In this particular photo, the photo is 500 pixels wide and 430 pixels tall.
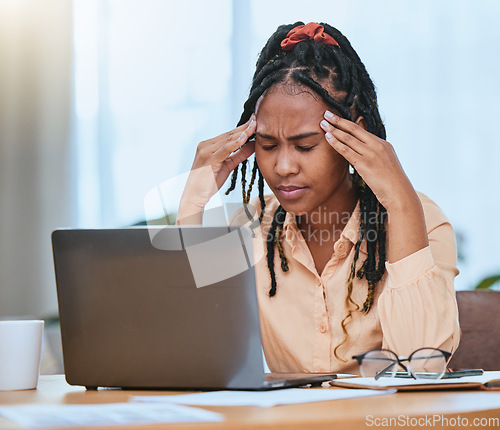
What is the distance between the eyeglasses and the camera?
2.84 feet

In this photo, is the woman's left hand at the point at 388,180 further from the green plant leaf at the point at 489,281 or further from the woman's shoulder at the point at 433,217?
the green plant leaf at the point at 489,281

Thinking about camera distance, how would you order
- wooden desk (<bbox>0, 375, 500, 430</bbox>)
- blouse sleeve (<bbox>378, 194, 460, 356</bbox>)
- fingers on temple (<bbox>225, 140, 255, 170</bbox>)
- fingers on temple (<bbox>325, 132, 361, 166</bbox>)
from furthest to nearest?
fingers on temple (<bbox>225, 140, 255, 170</bbox>), fingers on temple (<bbox>325, 132, 361, 166</bbox>), blouse sleeve (<bbox>378, 194, 460, 356</bbox>), wooden desk (<bbox>0, 375, 500, 430</bbox>)

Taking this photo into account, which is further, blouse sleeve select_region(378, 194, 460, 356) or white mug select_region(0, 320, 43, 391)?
blouse sleeve select_region(378, 194, 460, 356)

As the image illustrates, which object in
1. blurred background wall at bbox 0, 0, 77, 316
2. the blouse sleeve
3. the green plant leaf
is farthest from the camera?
Result: blurred background wall at bbox 0, 0, 77, 316

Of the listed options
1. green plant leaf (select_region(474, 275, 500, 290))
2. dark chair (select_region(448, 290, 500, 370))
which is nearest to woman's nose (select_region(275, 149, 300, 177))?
dark chair (select_region(448, 290, 500, 370))

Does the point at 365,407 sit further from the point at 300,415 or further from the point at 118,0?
the point at 118,0

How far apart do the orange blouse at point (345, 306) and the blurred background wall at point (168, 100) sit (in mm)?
1337

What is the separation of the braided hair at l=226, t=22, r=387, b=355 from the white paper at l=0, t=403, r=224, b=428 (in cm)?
80

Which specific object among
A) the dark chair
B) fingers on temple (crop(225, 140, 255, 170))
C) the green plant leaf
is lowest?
the green plant leaf

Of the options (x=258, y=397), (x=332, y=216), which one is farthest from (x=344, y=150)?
A: (x=258, y=397)

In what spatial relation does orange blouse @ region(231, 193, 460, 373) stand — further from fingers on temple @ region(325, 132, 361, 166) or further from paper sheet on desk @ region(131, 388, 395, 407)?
paper sheet on desk @ region(131, 388, 395, 407)

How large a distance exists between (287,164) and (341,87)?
22 cm

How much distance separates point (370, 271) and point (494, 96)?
1.69 metres

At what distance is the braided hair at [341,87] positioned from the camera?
1.41m
